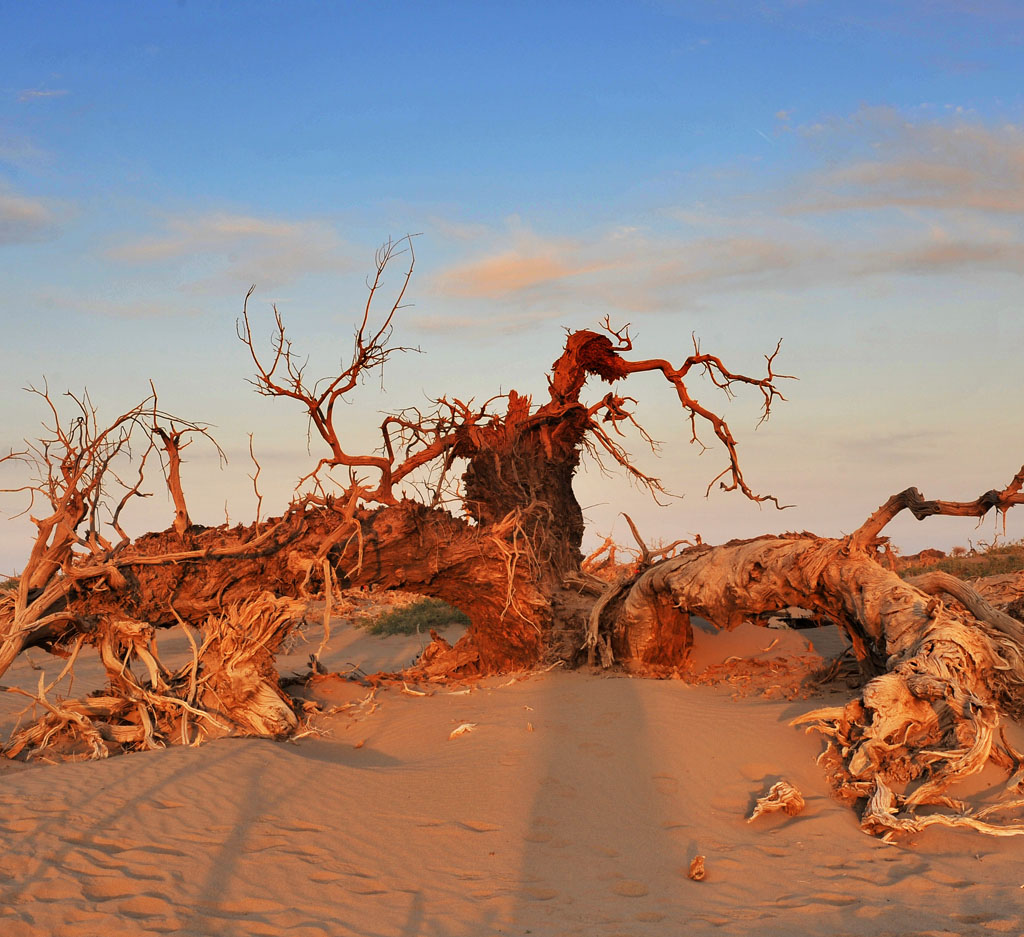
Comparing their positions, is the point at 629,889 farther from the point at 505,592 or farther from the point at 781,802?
the point at 505,592

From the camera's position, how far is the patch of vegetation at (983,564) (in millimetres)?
14453

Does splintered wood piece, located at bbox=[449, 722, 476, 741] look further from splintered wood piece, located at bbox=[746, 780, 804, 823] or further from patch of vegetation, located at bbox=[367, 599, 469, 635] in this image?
patch of vegetation, located at bbox=[367, 599, 469, 635]

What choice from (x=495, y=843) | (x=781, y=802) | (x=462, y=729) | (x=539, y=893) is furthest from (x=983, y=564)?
(x=539, y=893)

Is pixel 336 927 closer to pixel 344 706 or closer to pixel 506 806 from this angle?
pixel 506 806

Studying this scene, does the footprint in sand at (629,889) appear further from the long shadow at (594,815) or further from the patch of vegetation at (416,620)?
the patch of vegetation at (416,620)

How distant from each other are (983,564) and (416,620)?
10853 mm

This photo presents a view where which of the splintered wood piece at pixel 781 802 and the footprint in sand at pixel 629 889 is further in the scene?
the splintered wood piece at pixel 781 802

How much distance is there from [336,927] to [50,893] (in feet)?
4.53

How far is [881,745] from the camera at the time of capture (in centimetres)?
594

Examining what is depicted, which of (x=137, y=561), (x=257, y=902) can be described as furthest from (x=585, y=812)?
(x=137, y=561)

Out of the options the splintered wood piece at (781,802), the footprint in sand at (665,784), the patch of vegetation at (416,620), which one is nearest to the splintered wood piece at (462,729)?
the footprint in sand at (665,784)

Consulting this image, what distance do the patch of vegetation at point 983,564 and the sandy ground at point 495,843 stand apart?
8.37 m

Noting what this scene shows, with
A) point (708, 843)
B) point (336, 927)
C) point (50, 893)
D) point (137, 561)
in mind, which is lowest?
point (708, 843)

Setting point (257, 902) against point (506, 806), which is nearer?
point (257, 902)
